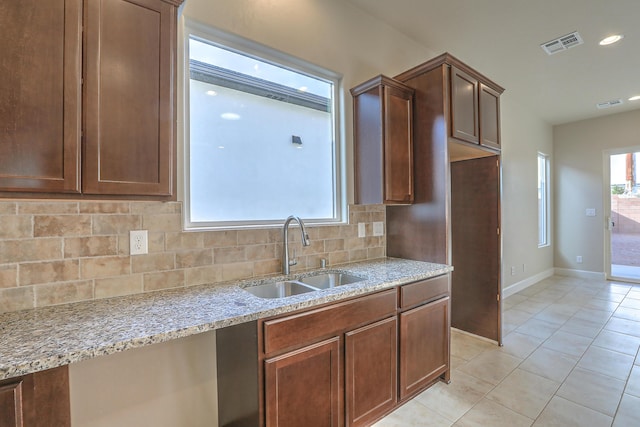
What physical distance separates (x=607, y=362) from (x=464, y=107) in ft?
8.20

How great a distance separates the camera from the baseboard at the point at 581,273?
5461 millimetres

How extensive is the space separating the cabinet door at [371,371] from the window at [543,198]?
5.33 metres

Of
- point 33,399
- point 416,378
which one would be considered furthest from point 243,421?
point 416,378

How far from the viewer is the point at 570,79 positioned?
13.1ft

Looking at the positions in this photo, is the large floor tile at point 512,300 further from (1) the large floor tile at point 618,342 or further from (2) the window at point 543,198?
(2) the window at point 543,198

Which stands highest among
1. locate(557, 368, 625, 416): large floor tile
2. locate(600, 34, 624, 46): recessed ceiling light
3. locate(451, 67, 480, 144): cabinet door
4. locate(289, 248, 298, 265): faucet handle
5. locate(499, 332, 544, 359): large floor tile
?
locate(600, 34, 624, 46): recessed ceiling light

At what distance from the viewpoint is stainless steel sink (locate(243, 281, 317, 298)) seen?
1910 millimetres

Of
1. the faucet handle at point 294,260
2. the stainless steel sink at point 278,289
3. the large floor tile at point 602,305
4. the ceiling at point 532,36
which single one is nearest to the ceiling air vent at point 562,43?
the ceiling at point 532,36

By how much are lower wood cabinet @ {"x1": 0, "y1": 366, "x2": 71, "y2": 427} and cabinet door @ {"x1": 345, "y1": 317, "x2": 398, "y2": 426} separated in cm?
119

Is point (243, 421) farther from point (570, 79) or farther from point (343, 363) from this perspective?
point (570, 79)

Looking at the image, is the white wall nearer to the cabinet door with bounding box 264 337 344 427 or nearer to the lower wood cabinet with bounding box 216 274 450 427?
the lower wood cabinet with bounding box 216 274 450 427

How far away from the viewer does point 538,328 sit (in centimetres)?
336

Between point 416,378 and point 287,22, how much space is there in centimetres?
269

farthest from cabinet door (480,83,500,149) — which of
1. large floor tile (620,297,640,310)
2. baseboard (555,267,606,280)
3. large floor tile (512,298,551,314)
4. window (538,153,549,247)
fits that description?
baseboard (555,267,606,280)
